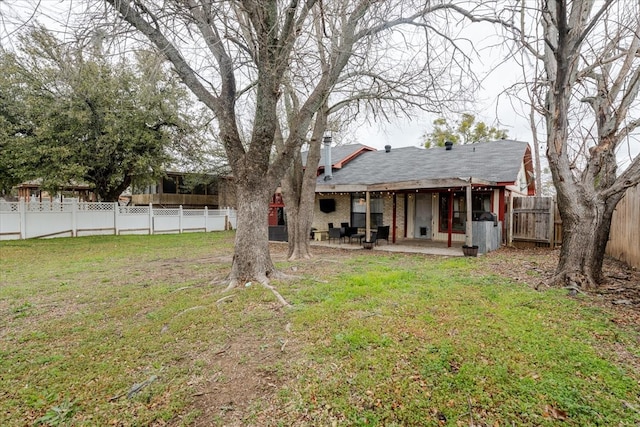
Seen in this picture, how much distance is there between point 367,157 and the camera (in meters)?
18.0

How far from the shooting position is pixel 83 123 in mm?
14562

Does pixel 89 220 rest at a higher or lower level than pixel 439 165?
lower

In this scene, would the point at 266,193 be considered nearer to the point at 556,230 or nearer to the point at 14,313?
the point at 14,313

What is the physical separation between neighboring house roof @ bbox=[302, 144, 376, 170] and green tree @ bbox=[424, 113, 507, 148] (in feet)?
31.9

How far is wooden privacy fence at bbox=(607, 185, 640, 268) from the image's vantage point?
22.4 ft

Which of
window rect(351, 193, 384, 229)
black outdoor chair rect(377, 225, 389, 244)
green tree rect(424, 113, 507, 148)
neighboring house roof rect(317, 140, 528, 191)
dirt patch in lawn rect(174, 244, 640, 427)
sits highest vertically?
green tree rect(424, 113, 507, 148)

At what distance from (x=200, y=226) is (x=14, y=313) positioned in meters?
15.3

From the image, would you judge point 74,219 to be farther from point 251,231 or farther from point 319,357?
point 319,357

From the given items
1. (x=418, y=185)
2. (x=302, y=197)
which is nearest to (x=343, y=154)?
(x=418, y=185)

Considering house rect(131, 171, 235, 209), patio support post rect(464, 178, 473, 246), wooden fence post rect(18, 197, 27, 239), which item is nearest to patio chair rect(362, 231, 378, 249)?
patio support post rect(464, 178, 473, 246)

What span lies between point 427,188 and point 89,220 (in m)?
15.6

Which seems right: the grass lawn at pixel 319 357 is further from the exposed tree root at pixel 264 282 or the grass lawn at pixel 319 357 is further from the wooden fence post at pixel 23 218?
the wooden fence post at pixel 23 218

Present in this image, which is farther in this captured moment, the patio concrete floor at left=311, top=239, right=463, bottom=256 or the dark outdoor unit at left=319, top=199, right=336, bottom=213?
the dark outdoor unit at left=319, top=199, right=336, bottom=213

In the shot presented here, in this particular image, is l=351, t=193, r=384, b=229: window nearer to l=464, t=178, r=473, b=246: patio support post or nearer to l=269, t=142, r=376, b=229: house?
l=269, t=142, r=376, b=229: house
